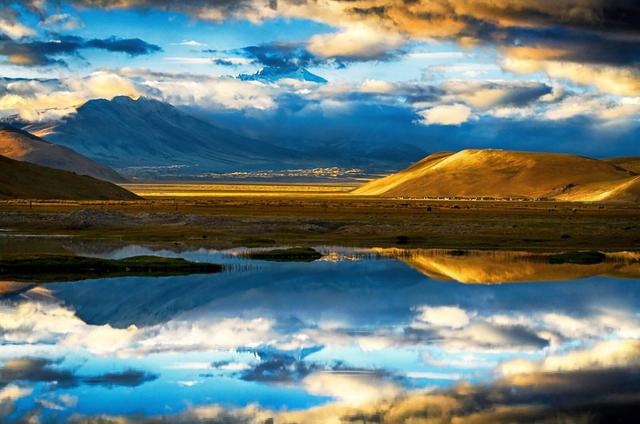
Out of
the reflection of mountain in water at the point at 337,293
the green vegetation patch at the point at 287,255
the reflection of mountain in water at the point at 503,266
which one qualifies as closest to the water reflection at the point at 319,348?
the reflection of mountain in water at the point at 337,293

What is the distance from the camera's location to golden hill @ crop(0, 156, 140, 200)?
509 feet

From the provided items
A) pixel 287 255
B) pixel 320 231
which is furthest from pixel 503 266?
pixel 320 231

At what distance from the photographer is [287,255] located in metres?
53.0

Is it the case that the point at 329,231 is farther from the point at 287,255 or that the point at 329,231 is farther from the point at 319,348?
the point at 319,348

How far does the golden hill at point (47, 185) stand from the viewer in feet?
509

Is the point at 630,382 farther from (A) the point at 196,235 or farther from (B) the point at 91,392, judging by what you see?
(A) the point at 196,235

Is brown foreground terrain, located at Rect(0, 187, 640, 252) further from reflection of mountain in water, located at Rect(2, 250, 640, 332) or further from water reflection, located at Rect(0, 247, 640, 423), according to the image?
water reflection, located at Rect(0, 247, 640, 423)

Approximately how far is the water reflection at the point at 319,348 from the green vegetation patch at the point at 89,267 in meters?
2.44

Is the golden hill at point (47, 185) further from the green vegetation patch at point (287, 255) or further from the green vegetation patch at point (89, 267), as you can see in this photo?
the green vegetation patch at point (89, 267)

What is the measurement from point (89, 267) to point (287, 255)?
501 inches

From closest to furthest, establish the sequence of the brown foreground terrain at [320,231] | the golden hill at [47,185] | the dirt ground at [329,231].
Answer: the brown foreground terrain at [320,231] < the dirt ground at [329,231] < the golden hill at [47,185]

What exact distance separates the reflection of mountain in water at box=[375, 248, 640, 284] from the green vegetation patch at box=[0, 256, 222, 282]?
39.8 feet

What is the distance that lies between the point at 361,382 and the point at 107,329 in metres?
10.9

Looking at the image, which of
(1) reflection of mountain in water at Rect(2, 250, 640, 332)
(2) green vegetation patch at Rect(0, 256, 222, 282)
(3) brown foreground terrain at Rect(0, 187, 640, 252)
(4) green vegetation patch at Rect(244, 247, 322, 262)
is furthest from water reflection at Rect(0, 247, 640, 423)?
(3) brown foreground terrain at Rect(0, 187, 640, 252)
